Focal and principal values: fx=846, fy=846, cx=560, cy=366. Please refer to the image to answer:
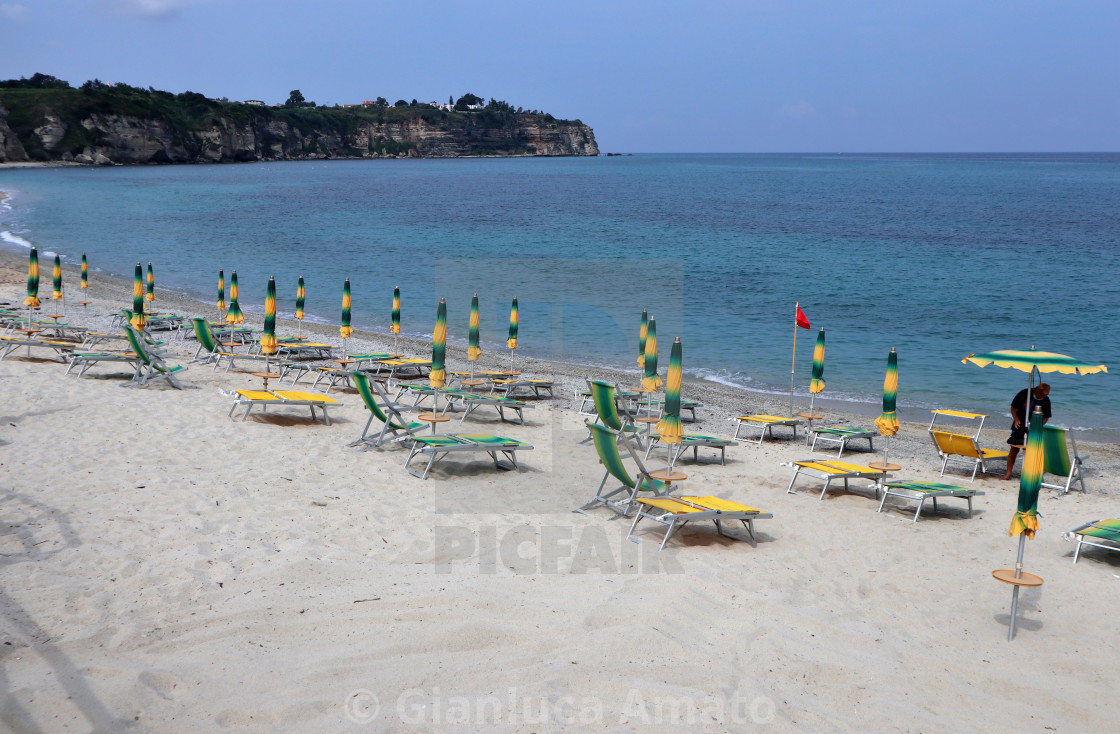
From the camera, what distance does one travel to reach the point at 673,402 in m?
7.51

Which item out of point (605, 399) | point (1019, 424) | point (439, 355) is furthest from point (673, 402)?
point (1019, 424)

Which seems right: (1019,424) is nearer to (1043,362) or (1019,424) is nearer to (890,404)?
(890,404)

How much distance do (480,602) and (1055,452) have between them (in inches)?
276

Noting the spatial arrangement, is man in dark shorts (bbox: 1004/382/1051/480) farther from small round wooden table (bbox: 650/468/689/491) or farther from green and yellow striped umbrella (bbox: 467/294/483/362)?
green and yellow striped umbrella (bbox: 467/294/483/362)

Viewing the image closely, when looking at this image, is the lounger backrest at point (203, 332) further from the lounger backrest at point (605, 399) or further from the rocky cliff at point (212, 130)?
the rocky cliff at point (212, 130)

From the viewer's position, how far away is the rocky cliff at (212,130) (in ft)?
326

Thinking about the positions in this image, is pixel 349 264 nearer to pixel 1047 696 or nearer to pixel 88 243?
pixel 88 243

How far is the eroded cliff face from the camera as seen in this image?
10100cm

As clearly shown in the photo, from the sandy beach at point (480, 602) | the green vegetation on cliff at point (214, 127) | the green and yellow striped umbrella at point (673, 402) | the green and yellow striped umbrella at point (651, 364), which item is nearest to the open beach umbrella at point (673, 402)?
the green and yellow striped umbrella at point (673, 402)

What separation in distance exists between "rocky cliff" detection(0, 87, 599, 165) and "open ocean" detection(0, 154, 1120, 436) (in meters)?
31.8

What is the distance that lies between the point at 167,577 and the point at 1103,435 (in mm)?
14030

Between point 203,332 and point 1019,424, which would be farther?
point 203,332

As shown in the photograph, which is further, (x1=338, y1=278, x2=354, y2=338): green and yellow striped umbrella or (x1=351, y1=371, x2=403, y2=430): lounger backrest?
(x1=338, y1=278, x2=354, y2=338): green and yellow striped umbrella

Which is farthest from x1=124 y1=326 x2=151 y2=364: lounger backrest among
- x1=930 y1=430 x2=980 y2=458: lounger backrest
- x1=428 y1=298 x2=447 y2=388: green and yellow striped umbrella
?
x1=930 y1=430 x2=980 y2=458: lounger backrest
